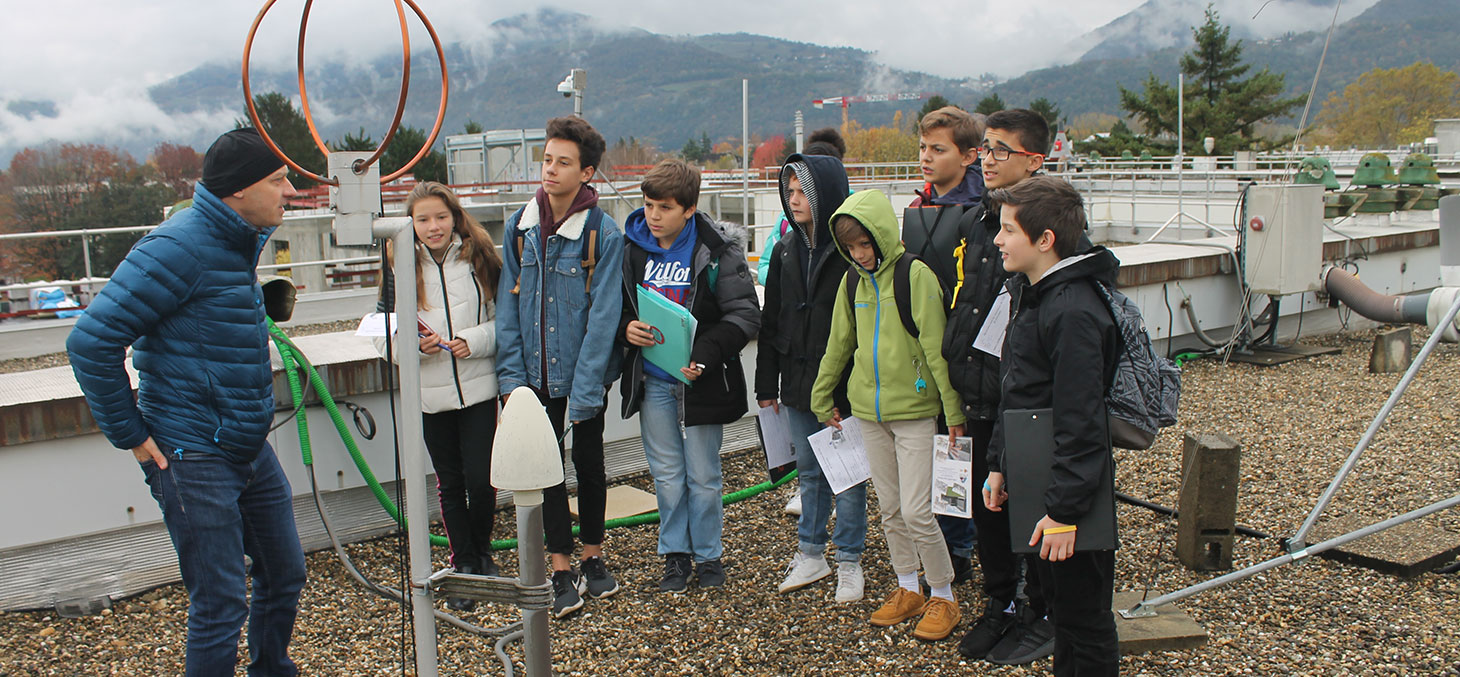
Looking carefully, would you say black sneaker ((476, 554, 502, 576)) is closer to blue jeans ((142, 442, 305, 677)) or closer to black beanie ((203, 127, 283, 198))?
blue jeans ((142, 442, 305, 677))

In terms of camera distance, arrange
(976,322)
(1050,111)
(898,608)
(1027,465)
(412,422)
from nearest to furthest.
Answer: (412,422) → (1027,465) → (976,322) → (898,608) → (1050,111)

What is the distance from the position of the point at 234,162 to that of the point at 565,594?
82.4 inches

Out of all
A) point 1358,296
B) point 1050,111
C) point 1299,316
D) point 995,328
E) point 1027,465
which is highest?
point 1050,111

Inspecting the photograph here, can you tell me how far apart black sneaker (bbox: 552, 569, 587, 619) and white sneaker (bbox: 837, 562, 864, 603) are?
105cm

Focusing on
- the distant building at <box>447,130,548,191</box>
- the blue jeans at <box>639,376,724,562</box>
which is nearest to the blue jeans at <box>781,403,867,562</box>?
the blue jeans at <box>639,376,724,562</box>

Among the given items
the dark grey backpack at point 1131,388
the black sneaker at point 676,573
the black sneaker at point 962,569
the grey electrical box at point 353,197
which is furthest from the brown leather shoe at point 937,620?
the grey electrical box at point 353,197

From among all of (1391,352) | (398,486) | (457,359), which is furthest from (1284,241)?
(398,486)

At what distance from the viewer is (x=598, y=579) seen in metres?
4.19

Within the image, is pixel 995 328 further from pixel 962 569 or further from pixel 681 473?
pixel 681 473

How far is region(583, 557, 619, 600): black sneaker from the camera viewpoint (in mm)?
4148

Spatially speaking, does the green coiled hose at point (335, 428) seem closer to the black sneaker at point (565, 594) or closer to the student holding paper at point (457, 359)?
the student holding paper at point (457, 359)

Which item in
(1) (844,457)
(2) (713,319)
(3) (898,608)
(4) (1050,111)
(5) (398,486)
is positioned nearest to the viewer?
(5) (398,486)

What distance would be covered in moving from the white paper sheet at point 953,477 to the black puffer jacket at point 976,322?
0.41 ft

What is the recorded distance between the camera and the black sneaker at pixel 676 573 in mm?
4168
